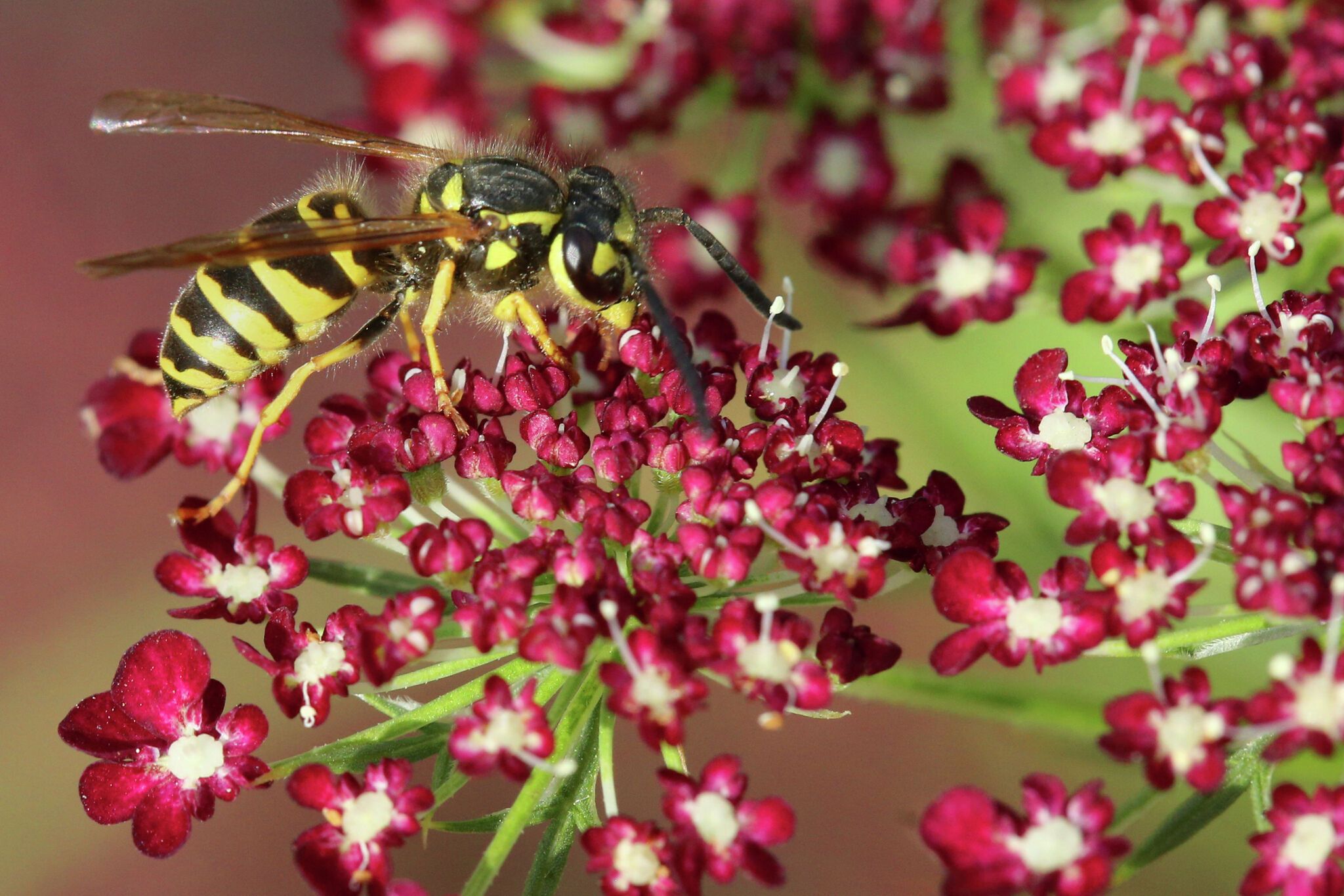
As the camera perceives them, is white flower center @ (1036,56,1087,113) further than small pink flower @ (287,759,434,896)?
Yes

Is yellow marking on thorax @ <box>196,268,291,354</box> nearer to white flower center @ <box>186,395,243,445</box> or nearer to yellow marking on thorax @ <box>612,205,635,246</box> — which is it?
white flower center @ <box>186,395,243,445</box>

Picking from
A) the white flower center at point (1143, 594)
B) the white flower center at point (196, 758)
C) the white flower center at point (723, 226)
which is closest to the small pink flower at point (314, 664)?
the white flower center at point (196, 758)

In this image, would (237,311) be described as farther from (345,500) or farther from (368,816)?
(368,816)

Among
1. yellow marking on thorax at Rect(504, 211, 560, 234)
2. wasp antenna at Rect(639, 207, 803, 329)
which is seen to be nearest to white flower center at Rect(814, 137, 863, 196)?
wasp antenna at Rect(639, 207, 803, 329)

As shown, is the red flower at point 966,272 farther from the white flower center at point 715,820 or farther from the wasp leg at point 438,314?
the white flower center at point 715,820

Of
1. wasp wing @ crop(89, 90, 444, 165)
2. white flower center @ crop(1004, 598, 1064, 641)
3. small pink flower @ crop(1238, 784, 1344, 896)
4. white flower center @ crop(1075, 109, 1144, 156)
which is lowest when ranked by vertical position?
small pink flower @ crop(1238, 784, 1344, 896)

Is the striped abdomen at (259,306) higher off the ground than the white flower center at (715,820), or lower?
higher
